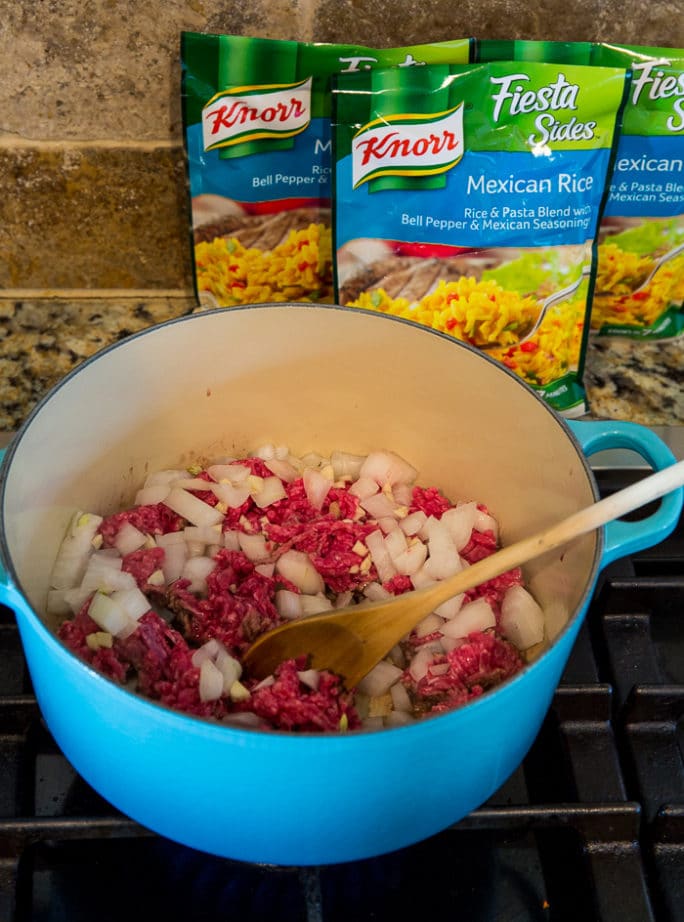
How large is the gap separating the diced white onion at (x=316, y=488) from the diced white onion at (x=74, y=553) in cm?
28

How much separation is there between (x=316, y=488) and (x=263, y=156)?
46 cm

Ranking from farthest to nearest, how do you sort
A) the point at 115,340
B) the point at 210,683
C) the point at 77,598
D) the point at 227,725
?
1. the point at 115,340
2. the point at 77,598
3. the point at 210,683
4. the point at 227,725

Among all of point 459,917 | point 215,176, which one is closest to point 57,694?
point 459,917

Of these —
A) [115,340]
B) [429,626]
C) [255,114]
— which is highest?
[255,114]

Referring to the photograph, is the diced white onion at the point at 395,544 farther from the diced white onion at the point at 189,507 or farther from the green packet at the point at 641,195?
the green packet at the point at 641,195

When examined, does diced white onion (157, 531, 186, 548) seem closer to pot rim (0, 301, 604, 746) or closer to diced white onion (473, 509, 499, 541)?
pot rim (0, 301, 604, 746)

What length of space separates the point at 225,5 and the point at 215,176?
0.69ft

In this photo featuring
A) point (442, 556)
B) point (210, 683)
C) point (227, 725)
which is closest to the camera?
point (227, 725)

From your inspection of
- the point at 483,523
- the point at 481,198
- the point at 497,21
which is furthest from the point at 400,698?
the point at 497,21

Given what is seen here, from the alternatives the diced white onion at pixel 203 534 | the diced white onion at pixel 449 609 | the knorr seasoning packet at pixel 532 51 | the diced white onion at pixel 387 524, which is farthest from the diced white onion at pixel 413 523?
the knorr seasoning packet at pixel 532 51

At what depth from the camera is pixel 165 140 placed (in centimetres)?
125

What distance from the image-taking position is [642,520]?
922 mm

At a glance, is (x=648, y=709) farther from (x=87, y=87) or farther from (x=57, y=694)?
(x=87, y=87)

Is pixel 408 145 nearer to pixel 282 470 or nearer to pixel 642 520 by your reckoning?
pixel 282 470
